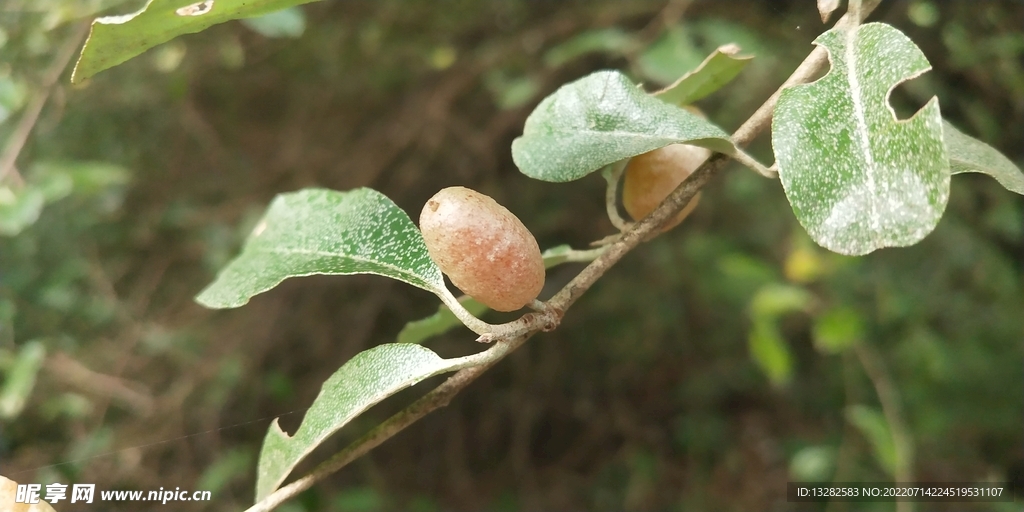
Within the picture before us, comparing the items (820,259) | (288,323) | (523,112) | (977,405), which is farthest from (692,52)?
(977,405)

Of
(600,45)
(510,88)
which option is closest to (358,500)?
(510,88)

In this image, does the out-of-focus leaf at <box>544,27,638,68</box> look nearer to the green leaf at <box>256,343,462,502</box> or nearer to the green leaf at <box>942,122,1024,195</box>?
the green leaf at <box>942,122,1024,195</box>

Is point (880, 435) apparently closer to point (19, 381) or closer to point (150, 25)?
point (150, 25)

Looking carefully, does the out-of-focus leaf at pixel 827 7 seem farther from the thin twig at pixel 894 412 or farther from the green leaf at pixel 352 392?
the thin twig at pixel 894 412

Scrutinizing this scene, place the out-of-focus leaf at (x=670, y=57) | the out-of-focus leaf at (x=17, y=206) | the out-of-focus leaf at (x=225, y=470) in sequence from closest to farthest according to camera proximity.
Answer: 1. the out-of-focus leaf at (x=225, y=470)
2. the out-of-focus leaf at (x=17, y=206)
3. the out-of-focus leaf at (x=670, y=57)

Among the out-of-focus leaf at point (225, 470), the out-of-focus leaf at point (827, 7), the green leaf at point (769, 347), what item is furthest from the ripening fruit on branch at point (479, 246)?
the green leaf at point (769, 347)

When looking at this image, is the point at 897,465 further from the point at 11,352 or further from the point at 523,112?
the point at 11,352
